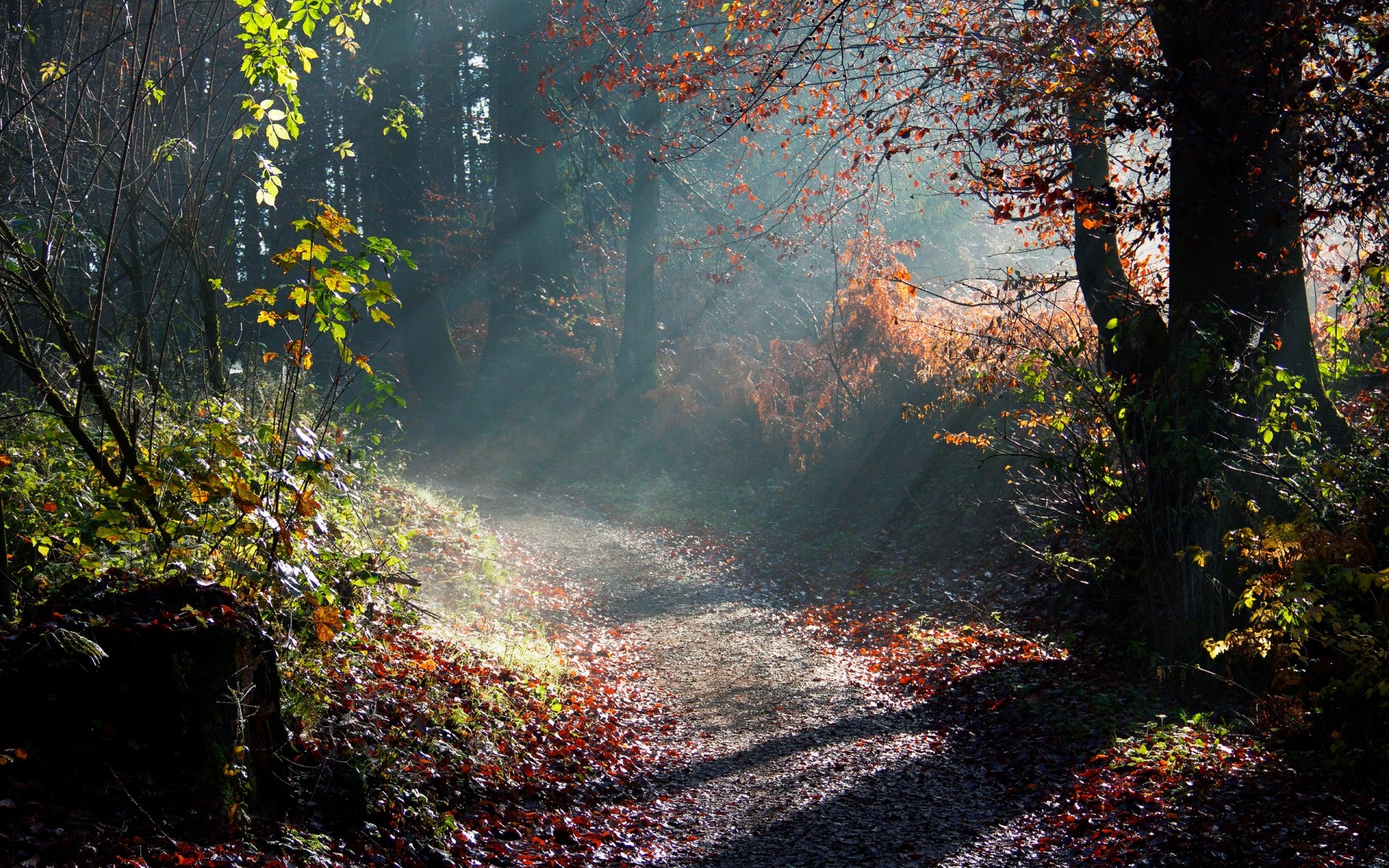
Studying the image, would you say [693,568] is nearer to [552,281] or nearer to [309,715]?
[309,715]

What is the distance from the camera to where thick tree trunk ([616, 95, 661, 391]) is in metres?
24.0

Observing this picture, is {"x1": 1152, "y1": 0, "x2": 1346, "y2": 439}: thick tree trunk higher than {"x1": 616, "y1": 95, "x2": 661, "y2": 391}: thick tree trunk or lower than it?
lower

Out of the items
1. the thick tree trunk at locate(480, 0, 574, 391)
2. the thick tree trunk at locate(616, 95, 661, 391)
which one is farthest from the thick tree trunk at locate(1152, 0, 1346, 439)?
the thick tree trunk at locate(480, 0, 574, 391)

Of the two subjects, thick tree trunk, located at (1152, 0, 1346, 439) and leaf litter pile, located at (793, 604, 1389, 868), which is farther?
thick tree trunk, located at (1152, 0, 1346, 439)

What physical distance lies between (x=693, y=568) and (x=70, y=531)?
33.1 feet

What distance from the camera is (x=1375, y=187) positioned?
608 centimetres

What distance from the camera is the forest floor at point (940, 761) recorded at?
492 centimetres

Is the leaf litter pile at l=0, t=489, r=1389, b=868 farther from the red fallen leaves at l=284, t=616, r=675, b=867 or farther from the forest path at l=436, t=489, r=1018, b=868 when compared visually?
the forest path at l=436, t=489, r=1018, b=868

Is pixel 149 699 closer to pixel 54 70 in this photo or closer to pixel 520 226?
pixel 54 70

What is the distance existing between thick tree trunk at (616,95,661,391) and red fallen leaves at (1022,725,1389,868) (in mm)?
19335

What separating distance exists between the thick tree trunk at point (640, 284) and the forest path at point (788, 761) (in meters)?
13.3

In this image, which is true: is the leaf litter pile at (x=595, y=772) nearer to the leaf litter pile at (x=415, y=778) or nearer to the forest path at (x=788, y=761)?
the leaf litter pile at (x=415, y=778)

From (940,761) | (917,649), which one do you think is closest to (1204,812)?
(940,761)

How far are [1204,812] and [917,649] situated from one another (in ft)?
14.1
